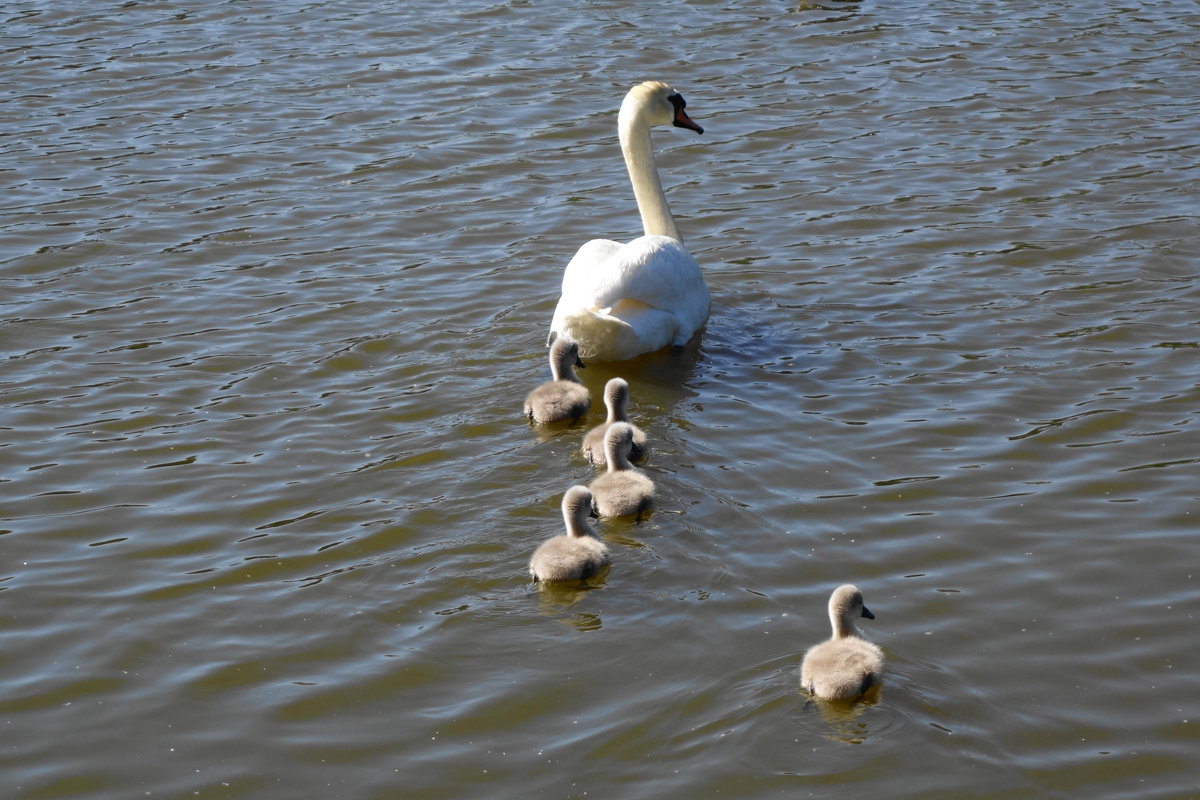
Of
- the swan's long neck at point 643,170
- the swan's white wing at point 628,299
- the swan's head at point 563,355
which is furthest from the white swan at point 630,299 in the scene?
the swan's long neck at point 643,170

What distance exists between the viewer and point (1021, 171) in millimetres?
12883

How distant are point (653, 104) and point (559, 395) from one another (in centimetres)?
334

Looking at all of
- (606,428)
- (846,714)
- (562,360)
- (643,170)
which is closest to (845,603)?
(846,714)

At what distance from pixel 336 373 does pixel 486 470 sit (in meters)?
1.95

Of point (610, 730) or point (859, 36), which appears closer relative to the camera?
point (610, 730)

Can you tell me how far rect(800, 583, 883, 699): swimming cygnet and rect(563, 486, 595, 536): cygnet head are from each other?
140cm

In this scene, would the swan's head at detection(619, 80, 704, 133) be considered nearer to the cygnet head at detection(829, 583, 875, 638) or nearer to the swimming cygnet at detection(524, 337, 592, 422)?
the swimming cygnet at detection(524, 337, 592, 422)

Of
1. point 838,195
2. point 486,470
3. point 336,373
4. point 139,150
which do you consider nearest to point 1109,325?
point 838,195

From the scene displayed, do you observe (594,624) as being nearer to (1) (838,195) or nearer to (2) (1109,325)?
(2) (1109,325)

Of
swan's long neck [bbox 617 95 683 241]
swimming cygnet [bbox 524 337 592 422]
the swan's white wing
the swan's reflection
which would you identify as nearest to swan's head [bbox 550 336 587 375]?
swimming cygnet [bbox 524 337 592 422]

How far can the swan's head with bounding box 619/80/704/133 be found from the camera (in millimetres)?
11031

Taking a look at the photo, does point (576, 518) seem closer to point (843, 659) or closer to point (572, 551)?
point (572, 551)

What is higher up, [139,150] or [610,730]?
[139,150]

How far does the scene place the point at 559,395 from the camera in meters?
8.70
